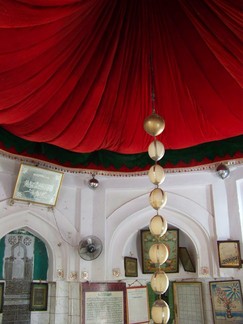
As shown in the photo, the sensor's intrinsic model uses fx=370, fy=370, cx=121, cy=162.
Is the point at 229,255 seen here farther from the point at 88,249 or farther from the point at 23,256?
the point at 23,256

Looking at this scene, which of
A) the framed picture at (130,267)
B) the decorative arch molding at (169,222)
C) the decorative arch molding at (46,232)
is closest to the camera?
the decorative arch molding at (46,232)

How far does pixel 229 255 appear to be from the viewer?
15.8 ft

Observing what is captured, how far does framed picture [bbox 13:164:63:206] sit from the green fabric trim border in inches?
6.7

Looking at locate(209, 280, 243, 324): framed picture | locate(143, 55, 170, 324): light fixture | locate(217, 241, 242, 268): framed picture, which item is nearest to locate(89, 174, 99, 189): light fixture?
locate(217, 241, 242, 268): framed picture

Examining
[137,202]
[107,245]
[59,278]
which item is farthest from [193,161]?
[59,278]

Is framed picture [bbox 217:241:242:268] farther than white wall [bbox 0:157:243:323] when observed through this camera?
No

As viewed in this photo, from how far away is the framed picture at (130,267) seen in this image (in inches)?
215

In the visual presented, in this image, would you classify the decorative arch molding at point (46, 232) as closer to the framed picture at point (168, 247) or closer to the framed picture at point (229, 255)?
the framed picture at point (168, 247)

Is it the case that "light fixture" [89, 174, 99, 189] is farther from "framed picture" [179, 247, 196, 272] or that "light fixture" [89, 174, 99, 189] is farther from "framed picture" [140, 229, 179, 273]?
"framed picture" [179, 247, 196, 272]

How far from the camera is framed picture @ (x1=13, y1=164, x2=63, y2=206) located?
15.2ft

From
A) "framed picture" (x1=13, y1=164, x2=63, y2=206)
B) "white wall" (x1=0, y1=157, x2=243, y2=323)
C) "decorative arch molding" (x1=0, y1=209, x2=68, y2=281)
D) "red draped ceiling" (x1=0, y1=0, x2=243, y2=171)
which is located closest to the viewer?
"red draped ceiling" (x1=0, y1=0, x2=243, y2=171)

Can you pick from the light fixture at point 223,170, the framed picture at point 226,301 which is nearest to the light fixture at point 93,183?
the light fixture at point 223,170

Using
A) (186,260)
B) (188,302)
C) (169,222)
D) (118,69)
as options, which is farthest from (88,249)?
(118,69)

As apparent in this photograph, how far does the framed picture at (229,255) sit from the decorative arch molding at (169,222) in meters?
0.19
